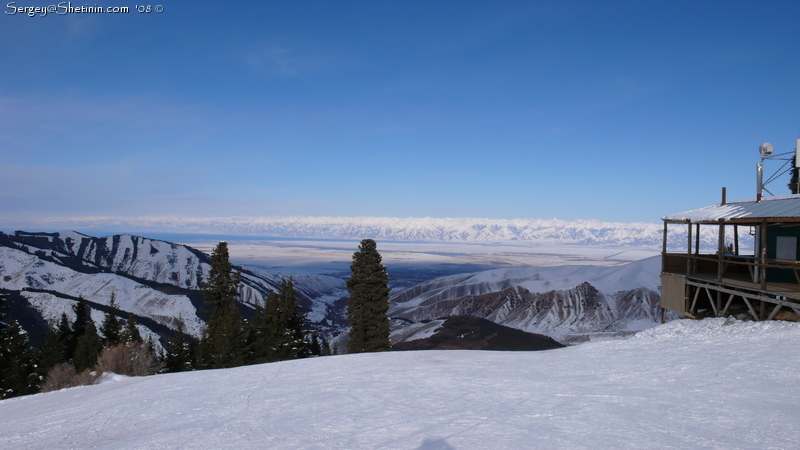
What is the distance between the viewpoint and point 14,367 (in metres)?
33.4

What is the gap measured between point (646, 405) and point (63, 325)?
55502 millimetres

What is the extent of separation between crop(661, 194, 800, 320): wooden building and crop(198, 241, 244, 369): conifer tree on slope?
28.1 meters

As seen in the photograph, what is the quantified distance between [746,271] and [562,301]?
111 meters

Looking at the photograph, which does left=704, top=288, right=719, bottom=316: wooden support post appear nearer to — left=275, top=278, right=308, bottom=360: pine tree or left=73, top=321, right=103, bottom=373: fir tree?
left=275, top=278, right=308, bottom=360: pine tree

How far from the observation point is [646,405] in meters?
7.82

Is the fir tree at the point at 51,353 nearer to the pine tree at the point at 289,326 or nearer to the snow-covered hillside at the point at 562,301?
the pine tree at the point at 289,326

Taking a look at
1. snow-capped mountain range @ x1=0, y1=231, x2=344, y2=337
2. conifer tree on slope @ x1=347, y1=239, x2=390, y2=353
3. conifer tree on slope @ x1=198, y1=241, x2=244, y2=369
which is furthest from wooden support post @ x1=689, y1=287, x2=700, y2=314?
snow-capped mountain range @ x1=0, y1=231, x2=344, y2=337

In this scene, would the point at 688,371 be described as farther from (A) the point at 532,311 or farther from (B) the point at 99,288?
(B) the point at 99,288

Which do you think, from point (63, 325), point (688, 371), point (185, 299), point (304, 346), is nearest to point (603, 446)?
point (688, 371)

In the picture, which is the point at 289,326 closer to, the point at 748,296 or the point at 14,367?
the point at 14,367

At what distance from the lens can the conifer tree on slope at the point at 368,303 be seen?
30266 mm

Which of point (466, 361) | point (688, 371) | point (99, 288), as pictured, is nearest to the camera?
point (688, 371)

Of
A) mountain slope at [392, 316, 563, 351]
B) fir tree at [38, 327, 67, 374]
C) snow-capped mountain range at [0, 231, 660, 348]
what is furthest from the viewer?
snow-capped mountain range at [0, 231, 660, 348]

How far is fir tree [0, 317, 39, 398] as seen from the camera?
32844 mm
